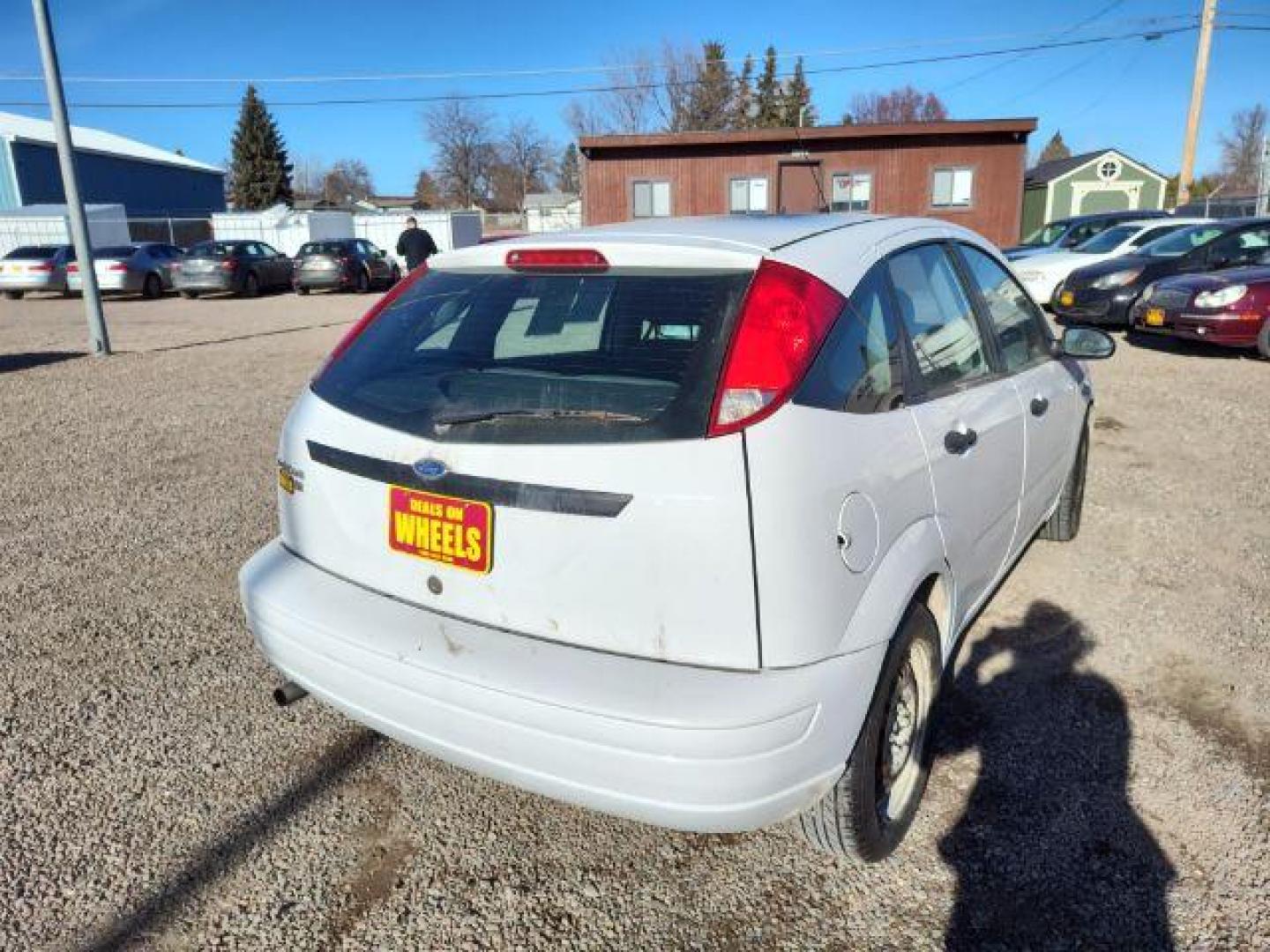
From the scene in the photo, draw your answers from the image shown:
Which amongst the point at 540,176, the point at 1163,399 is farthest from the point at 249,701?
the point at 540,176

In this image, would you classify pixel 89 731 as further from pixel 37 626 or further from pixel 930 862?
pixel 930 862

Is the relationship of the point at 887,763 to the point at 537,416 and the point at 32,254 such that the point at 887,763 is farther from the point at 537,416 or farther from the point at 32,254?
the point at 32,254

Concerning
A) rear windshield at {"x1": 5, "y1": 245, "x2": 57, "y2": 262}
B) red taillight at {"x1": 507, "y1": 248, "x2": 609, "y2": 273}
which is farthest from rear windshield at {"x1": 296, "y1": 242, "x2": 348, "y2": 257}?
red taillight at {"x1": 507, "y1": 248, "x2": 609, "y2": 273}

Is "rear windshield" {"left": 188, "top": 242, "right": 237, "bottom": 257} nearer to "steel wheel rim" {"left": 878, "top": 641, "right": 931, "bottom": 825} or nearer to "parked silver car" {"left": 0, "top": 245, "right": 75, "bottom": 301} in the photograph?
"parked silver car" {"left": 0, "top": 245, "right": 75, "bottom": 301}

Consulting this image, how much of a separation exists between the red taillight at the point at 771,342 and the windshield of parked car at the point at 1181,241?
12.4 metres

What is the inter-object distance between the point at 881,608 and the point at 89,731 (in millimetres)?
2608

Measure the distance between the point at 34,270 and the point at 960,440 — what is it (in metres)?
25.4

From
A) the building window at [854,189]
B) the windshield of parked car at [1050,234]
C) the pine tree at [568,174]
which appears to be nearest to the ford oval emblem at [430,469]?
the windshield of parked car at [1050,234]

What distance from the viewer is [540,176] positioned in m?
→ 83.2

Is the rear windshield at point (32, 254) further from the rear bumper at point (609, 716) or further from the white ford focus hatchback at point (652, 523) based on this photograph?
the rear bumper at point (609, 716)

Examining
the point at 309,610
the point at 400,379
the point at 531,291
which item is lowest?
the point at 309,610

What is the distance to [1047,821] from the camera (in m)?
2.50

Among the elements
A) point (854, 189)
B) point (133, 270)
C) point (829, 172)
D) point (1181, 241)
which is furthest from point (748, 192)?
point (133, 270)

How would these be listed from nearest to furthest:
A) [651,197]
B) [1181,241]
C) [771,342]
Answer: [771,342] → [1181,241] → [651,197]
